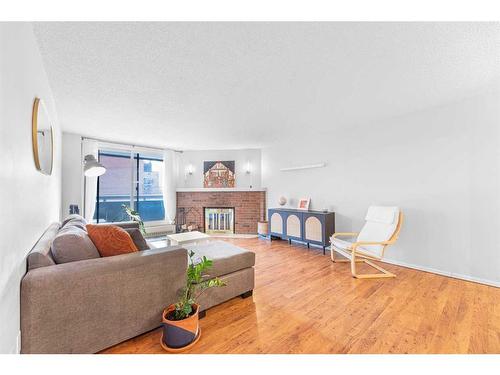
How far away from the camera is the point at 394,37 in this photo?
1599 millimetres

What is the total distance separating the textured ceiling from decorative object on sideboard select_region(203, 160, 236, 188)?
7.47 feet

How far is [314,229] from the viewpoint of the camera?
404 centimetres

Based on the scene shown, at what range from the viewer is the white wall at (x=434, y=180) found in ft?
8.63

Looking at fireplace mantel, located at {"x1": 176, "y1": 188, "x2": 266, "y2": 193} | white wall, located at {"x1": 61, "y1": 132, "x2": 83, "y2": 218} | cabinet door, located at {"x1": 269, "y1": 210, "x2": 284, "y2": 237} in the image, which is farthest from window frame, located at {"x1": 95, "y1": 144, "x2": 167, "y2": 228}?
cabinet door, located at {"x1": 269, "y1": 210, "x2": 284, "y2": 237}

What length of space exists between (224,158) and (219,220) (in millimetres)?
1671

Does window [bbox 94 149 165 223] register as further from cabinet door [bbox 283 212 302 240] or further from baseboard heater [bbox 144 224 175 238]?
cabinet door [bbox 283 212 302 240]

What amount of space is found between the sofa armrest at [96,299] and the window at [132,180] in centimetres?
417

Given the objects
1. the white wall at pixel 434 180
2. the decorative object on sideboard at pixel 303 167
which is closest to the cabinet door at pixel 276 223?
the decorative object on sideboard at pixel 303 167

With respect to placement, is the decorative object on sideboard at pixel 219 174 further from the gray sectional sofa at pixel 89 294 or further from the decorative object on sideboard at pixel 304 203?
the gray sectional sofa at pixel 89 294

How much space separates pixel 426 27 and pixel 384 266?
3.05 metres

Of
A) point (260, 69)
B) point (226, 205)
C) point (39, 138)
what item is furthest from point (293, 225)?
point (39, 138)

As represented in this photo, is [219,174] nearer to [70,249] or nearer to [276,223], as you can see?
[276,223]
